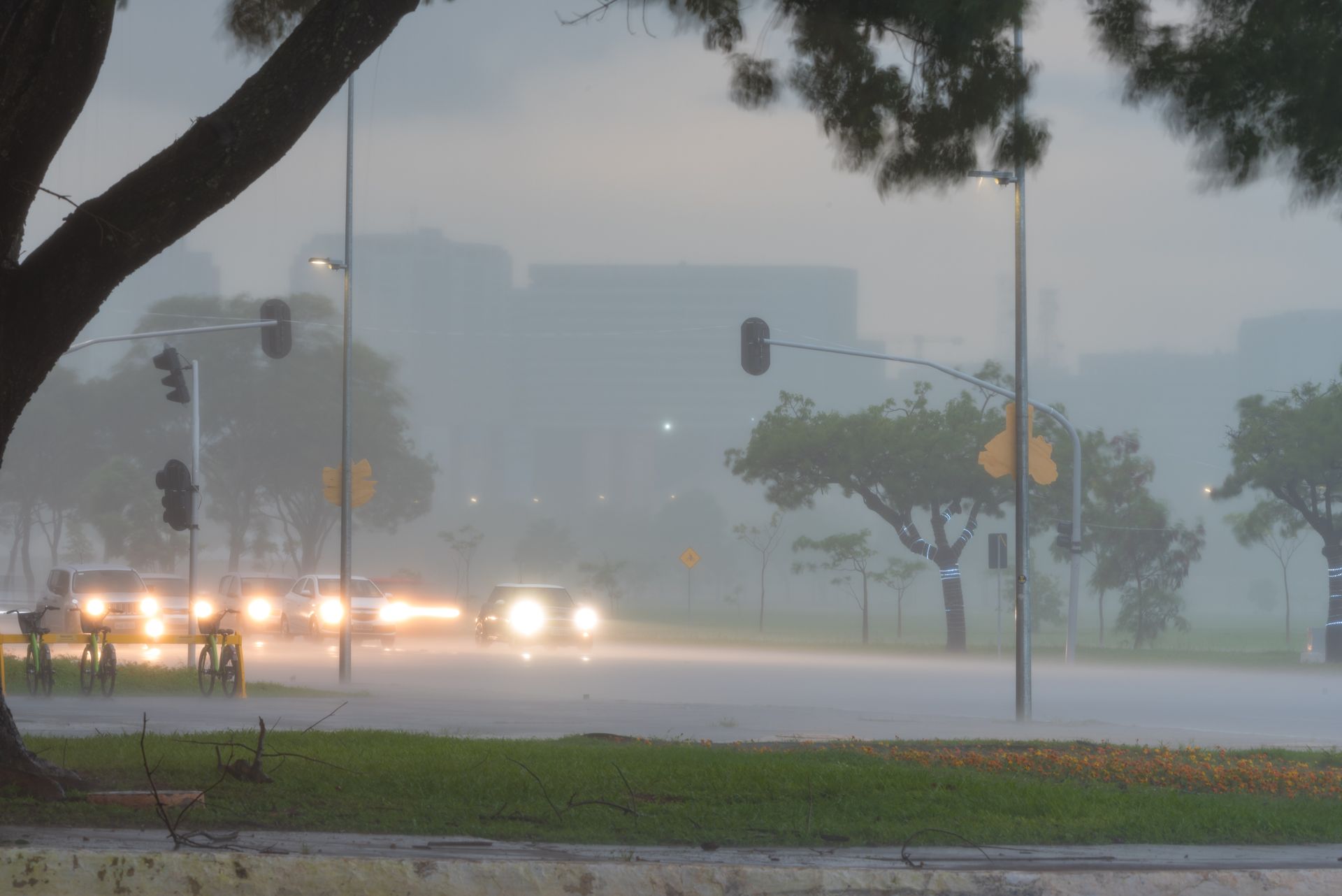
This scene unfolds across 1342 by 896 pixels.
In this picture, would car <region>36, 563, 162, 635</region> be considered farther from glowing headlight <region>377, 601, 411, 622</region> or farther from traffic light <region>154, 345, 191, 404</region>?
traffic light <region>154, 345, 191, 404</region>

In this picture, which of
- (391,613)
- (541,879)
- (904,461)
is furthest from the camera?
(904,461)

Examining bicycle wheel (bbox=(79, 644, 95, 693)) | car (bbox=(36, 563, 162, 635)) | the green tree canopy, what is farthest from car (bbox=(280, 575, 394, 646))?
bicycle wheel (bbox=(79, 644, 95, 693))

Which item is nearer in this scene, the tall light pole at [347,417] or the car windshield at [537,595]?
the tall light pole at [347,417]

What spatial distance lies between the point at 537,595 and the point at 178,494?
15042 millimetres

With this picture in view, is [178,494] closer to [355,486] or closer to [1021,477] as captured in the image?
[355,486]

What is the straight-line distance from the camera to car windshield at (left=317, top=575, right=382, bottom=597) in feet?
126

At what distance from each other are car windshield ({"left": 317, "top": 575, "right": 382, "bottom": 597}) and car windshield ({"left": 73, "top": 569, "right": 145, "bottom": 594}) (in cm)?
568

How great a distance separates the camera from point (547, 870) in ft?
21.2

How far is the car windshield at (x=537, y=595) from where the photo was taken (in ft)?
121

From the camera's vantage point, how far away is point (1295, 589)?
170m

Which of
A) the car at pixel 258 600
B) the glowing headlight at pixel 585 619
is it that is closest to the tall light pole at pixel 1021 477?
the glowing headlight at pixel 585 619

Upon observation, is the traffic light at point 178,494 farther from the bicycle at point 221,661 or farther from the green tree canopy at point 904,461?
the green tree canopy at point 904,461

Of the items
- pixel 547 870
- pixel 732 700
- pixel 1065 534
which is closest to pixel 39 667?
pixel 732 700

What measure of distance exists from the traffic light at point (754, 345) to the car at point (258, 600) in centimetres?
1725
